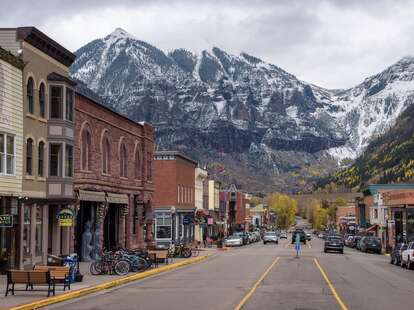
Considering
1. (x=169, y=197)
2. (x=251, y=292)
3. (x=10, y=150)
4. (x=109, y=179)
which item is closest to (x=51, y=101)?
(x=10, y=150)

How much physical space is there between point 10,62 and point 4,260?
8708mm

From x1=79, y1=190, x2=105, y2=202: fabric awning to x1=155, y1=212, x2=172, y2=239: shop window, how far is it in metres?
27.0

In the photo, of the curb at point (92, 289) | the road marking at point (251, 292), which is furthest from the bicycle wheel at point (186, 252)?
the road marking at point (251, 292)

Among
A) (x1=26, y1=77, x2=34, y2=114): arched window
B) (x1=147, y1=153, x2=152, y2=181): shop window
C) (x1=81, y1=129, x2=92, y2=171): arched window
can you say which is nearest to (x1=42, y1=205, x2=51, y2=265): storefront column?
(x1=26, y1=77, x2=34, y2=114): arched window

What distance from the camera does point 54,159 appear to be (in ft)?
126

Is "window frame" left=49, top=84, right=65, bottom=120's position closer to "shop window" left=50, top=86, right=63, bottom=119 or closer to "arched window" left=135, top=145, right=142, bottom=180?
"shop window" left=50, top=86, right=63, bottom=119

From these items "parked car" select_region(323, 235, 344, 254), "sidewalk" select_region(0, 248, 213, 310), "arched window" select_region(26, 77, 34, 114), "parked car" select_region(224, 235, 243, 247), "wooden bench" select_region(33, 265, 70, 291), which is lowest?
"parked car" select_region(224, 235, 243, 247)

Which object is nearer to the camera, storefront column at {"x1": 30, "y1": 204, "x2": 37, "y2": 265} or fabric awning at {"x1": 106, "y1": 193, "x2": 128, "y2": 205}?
storefront column at {"x1": 30, "y1": 204, "x2": 37, "y2": 265}

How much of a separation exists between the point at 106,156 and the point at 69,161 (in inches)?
381

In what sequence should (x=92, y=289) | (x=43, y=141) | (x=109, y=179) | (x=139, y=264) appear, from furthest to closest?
(x=109, y=179) → (x=43, y=141) → (x=139, y=264) → (x=92, y=289)

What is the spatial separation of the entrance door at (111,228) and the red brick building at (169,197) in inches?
711

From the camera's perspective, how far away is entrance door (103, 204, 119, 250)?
168 feet

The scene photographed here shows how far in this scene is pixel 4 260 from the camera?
3291 centimetres

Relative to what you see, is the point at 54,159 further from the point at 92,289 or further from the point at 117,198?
the point at 92,289
